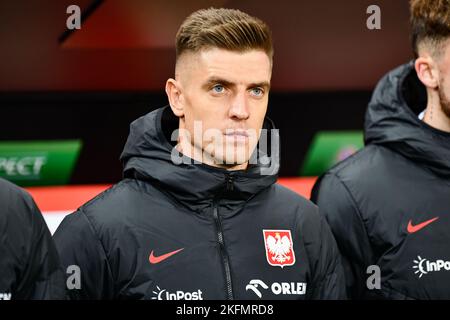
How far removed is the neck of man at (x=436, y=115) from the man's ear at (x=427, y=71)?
3 centimetres

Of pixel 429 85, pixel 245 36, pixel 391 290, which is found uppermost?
pixel 245 36

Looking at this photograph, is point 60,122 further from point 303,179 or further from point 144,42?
point 303,179

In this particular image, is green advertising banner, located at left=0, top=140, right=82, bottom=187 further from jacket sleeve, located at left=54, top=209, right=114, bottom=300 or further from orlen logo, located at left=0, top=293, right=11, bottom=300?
orlen logo, located at left=0, top=293, right=11, bottom=300

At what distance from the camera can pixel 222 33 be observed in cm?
238

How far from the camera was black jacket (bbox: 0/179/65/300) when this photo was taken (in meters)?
2.11

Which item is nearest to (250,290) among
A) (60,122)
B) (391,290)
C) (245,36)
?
(391,290)

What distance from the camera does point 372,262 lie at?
2602mm

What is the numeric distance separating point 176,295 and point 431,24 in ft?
3.74

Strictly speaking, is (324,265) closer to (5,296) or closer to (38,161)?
(5,296)

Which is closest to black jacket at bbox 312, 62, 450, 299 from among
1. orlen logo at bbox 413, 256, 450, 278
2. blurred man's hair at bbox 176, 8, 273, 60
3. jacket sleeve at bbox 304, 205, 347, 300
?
orlen logo at bbox 413, 256, 450, 278

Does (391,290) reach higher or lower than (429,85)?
lower

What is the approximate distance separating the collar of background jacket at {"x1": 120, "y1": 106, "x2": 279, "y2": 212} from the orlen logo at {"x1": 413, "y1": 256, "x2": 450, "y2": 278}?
0.50 meters
